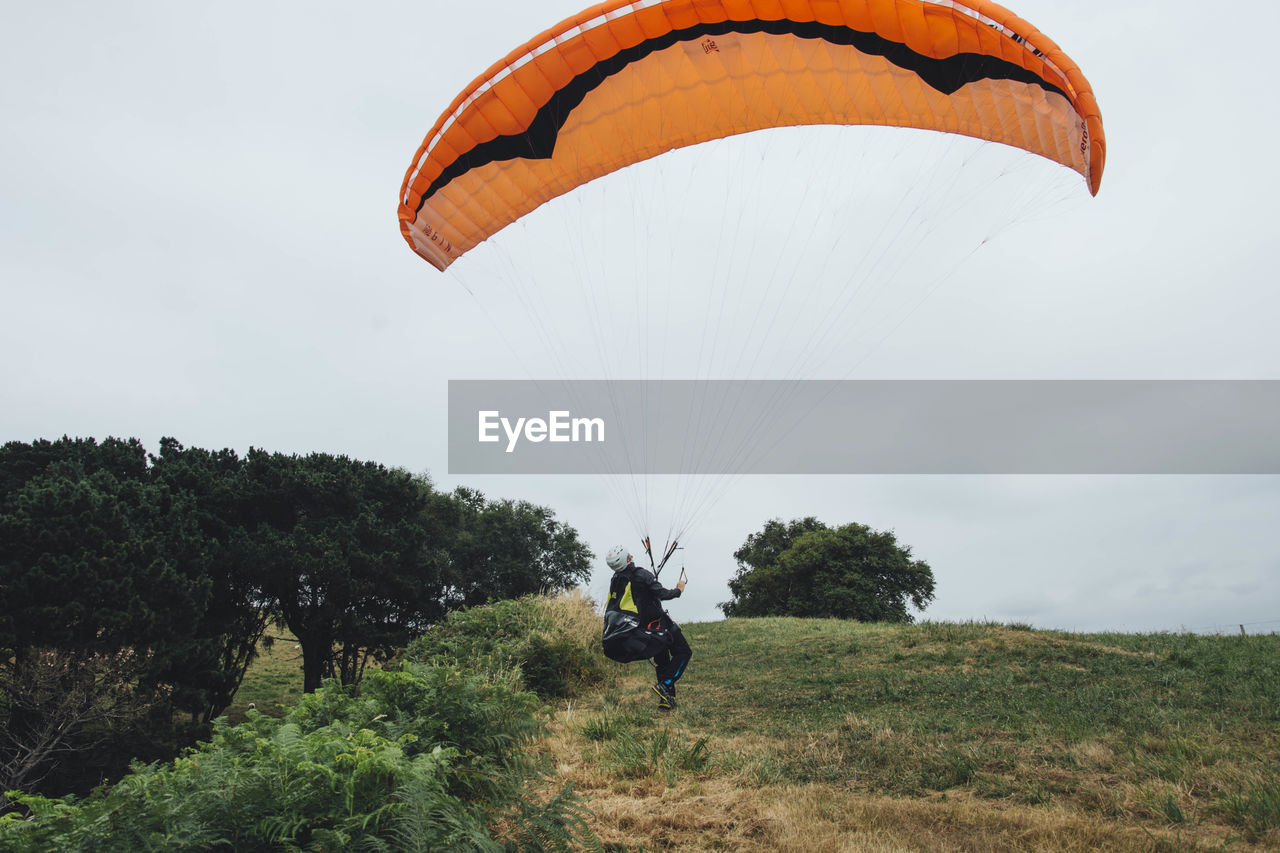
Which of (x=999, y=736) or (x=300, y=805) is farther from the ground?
(x=300, y=805)

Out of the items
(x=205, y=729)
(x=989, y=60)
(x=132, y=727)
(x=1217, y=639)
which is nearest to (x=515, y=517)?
(x=205, y=729)

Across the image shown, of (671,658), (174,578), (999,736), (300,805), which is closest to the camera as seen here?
(300,805)

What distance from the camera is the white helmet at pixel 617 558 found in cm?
809

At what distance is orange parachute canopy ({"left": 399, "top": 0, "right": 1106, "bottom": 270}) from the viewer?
668 centimetres

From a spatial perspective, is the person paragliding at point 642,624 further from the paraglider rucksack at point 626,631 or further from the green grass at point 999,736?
the green grass at point 999,736

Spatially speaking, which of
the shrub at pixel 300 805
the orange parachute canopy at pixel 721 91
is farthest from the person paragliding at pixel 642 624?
the orange parachute canopy at pixel 721 91

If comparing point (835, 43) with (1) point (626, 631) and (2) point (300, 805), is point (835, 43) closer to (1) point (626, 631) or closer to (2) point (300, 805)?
(1) point (626, 631)

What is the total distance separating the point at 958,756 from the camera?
5.19 metres

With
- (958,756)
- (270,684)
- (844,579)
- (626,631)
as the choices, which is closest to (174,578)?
(270,684)

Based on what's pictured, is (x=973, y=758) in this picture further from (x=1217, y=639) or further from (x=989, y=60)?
(x=1217, y=639)

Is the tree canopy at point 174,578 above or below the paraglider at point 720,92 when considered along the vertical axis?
below

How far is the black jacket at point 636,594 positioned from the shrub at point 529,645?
161 cm

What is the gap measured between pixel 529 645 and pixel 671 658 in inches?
98.8

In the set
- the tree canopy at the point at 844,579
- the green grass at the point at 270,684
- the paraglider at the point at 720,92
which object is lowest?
the green grass at the point at 270,684
